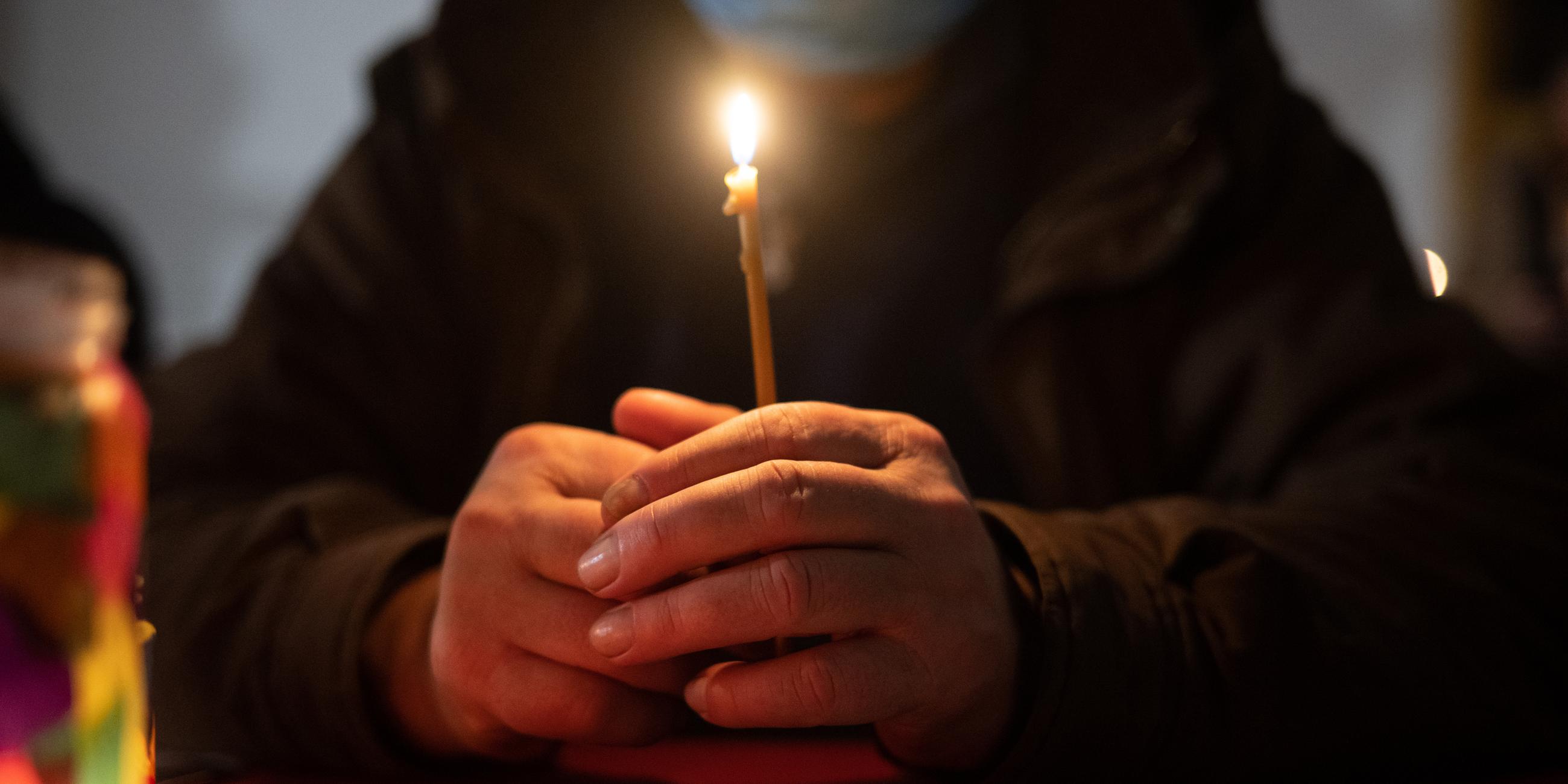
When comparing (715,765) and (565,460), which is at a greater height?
(565,460)

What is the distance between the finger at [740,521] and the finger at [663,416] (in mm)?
94

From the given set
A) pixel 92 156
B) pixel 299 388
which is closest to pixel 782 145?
pixel 299 388

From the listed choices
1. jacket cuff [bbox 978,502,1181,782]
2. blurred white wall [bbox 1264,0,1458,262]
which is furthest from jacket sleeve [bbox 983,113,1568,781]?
blurred white wall [bbox 1264,0,1458,262]

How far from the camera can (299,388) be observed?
842 mm

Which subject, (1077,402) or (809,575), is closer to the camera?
(809,575)

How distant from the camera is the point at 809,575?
0.35 meters

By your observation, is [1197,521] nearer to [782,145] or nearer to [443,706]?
[443,706]

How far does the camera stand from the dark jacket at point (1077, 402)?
18.1 inches

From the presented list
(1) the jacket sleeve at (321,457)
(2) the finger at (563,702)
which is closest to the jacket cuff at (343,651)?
(1) the jacket sleeve at (321,457)

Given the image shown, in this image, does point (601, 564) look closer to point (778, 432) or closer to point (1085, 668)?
point (778, 432)

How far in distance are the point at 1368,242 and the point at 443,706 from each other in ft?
2.59

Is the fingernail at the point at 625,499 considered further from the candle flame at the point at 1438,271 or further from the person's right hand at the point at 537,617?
the candle flame at the point at 1438,271

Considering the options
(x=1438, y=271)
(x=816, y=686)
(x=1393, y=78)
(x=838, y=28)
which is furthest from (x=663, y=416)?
(x=1393, y=78)

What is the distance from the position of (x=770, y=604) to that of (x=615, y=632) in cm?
6
